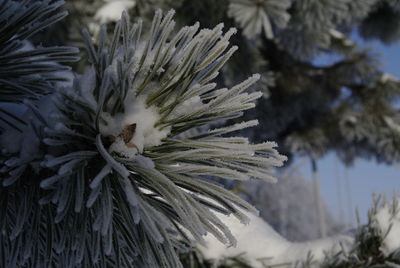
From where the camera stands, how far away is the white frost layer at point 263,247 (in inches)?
27.5

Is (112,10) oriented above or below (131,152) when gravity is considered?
above

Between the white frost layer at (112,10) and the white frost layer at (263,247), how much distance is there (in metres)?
0.86

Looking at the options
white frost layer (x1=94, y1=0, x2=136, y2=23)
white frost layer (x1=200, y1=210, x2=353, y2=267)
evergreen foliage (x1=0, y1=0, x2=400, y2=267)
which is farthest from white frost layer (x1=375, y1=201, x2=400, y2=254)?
white frost layer (x1=94, y1=0, x2=136, y2=23)

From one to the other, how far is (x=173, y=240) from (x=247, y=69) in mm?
1529

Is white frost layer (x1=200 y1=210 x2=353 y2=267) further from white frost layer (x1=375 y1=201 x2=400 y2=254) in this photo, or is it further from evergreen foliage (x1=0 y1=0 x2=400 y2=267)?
evergreen foliage (x1=0 y1=0 x2=400 y2=267)

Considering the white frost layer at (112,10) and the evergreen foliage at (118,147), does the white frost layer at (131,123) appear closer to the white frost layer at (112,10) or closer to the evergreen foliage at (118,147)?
the evergreen foliage at (118,147)

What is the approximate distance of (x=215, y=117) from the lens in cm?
37

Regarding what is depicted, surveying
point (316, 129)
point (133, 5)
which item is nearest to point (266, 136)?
point (316, 129)

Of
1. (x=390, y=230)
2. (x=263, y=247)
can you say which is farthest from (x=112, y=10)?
(x=390, y=230)

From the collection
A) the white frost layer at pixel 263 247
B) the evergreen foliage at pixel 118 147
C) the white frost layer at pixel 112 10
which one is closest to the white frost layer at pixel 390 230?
the white frost layer at pixel 263 247

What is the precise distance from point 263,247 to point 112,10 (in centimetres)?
95

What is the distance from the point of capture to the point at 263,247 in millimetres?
715

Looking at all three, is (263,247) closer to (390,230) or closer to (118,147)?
(390,230)

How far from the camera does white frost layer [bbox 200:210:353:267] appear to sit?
27.5 inches
